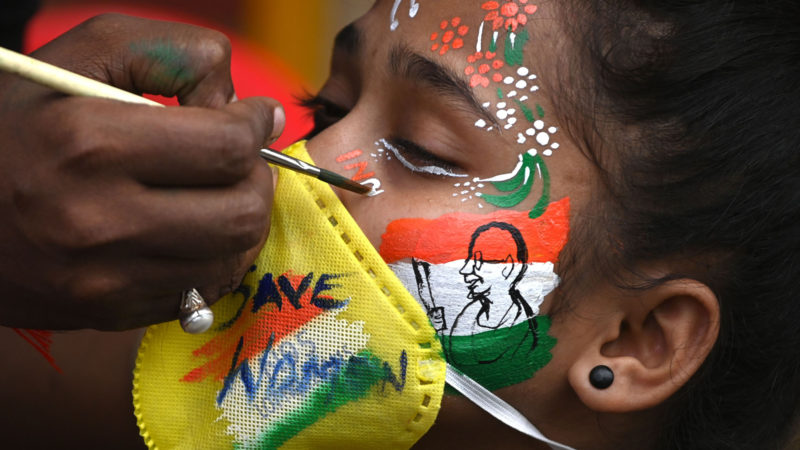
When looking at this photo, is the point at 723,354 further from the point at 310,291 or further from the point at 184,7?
the point at 184,7

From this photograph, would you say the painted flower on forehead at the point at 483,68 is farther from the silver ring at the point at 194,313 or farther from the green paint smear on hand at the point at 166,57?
the silver ring at the point at 194,313

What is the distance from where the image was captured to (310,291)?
4.18 ft

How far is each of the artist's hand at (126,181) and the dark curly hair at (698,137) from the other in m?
0.57

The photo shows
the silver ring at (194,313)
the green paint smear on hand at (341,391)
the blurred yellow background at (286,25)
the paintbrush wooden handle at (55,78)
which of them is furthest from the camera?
the blurred yellow background at (286,25)

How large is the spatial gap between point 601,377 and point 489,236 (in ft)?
1.02

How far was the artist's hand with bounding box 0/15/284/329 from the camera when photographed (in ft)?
3.01

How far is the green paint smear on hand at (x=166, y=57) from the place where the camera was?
3.53 ft

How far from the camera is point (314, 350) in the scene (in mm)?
1248

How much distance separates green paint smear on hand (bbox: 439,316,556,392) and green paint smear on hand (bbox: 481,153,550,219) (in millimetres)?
195

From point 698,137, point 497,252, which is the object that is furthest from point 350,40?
point 698,137

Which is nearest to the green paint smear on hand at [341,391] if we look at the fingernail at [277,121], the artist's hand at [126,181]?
the artist's hand at [126,181]

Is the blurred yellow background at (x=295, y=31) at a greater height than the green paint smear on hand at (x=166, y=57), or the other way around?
the green paint smear on hand at (x=166, y=57)

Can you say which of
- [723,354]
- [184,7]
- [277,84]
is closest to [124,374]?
[723,354]

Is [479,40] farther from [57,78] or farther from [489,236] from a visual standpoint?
[57,78]
